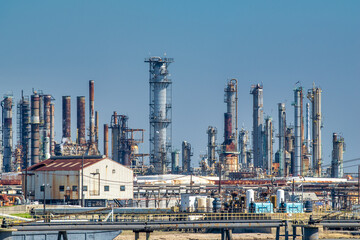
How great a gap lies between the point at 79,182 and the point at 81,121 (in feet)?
188

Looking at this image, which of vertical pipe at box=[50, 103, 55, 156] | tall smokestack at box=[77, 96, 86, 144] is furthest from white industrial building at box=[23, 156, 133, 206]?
vertical pipe at box=[50, 103, 55, 156]

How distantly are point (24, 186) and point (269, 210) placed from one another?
29.8 m

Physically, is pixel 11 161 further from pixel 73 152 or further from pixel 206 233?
pixel 206 233

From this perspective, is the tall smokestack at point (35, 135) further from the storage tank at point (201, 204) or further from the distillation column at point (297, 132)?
the storage tank at point (201, 204)

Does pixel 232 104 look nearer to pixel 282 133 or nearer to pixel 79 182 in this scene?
pixel 282 133

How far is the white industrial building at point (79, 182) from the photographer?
76.6m

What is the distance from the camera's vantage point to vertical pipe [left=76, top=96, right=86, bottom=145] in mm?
132250

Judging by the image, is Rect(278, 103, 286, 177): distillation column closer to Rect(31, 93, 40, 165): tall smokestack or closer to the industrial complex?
the industrial complex

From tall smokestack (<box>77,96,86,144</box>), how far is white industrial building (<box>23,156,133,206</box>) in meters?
49.6

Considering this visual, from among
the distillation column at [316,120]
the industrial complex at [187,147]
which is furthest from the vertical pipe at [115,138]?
the distillation column at [316,120]

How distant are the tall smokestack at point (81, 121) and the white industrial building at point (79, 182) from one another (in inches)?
1952

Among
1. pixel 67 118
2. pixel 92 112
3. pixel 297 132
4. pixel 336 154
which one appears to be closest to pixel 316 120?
pixel 297 132

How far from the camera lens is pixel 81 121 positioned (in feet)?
437

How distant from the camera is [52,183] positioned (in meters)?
77.2
